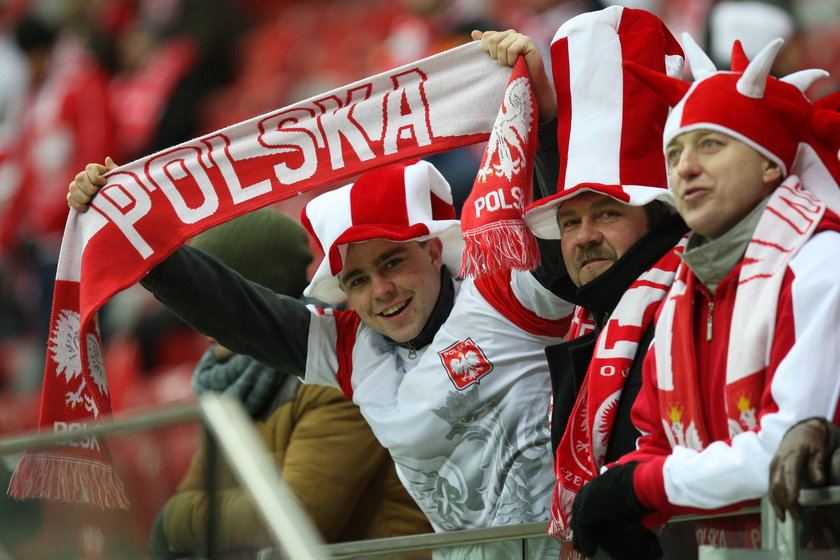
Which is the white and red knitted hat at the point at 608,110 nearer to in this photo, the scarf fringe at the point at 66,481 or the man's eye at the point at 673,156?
the man's eye at the point at 673,156

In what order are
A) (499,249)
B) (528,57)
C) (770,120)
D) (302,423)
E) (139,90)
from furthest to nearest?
(139,90), (302,423), (528,57), (499,249), (770,120)

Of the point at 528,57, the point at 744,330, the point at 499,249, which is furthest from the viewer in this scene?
the point at 528,57

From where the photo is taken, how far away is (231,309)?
3.39 metres

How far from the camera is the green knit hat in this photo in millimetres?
3834

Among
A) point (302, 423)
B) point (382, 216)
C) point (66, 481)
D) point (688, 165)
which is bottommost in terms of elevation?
point (66, 481)

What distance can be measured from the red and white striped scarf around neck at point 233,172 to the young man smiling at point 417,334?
7 cm

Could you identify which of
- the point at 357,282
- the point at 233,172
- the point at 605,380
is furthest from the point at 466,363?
the point at 233,172

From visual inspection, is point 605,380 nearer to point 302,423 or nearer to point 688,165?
point 688,165

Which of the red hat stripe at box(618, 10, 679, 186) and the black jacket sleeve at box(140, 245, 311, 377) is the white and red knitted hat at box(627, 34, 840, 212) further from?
the black jacket sleeve at box(140, 245, 311, 377)

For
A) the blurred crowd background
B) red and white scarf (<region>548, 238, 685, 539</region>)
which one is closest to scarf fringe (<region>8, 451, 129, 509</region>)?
red and white scarf (<region>548, 238, 685, 539</region>)

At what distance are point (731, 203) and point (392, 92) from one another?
1158 mm

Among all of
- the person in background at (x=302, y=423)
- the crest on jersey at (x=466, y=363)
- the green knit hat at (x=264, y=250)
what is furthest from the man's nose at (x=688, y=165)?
the green knit hat at (x=264, y=250)

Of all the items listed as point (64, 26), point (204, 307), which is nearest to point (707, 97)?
point (204, 307)

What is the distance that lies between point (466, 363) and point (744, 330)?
0.94m
